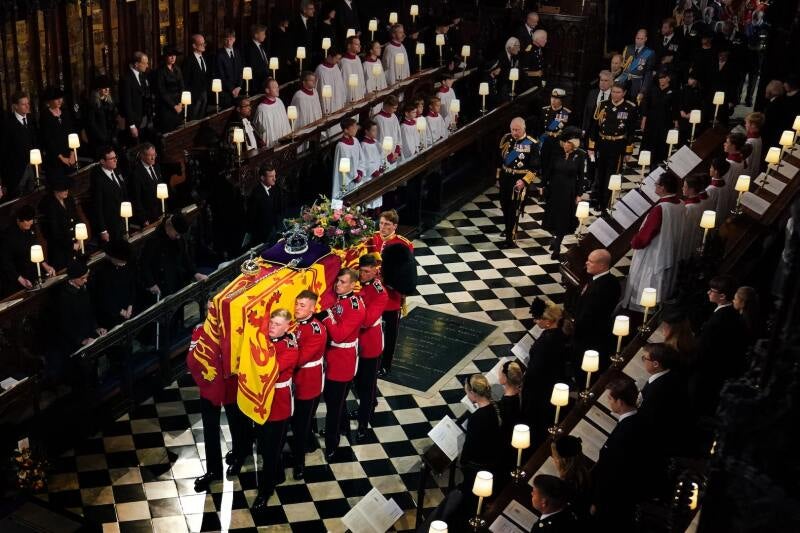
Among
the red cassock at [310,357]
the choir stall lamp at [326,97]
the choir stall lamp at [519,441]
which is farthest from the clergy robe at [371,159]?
the choir stall lamp at [519,441]

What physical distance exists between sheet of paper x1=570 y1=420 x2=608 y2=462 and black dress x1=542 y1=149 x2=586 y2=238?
6.14 meters

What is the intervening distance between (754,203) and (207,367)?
22.6 ft

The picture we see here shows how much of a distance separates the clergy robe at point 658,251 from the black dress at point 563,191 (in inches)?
87.6

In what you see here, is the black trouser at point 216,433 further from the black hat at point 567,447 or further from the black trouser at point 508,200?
the black trouser at point 508,200

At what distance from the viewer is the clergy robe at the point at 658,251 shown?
11.8 m

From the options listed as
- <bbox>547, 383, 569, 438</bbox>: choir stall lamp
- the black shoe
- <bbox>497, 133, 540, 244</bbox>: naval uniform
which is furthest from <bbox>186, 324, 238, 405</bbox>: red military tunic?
<bbox>497, 133, 540, 244</bbox>: naval uniform

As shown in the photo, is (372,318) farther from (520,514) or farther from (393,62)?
(393,62)

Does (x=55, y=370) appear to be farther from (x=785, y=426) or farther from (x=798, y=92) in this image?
(x=798, y=92)

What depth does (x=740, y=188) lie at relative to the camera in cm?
1188

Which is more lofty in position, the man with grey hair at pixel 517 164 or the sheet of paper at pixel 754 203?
the sheet of paper at pixel 754 203

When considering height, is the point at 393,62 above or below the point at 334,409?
above

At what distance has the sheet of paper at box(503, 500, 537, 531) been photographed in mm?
7434

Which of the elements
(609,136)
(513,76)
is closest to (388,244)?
(609,136)

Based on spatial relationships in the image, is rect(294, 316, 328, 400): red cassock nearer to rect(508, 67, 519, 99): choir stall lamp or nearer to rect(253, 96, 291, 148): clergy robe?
rect(253, 96, 291, 148): clergy robe
